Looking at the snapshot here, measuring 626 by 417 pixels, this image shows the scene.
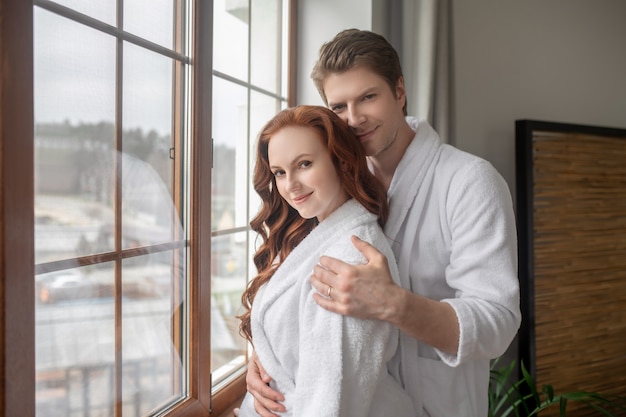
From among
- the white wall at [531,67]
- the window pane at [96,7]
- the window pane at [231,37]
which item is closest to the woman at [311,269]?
the window pane at [96,7]

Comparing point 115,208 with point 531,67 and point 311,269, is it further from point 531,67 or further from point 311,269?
point 531,67

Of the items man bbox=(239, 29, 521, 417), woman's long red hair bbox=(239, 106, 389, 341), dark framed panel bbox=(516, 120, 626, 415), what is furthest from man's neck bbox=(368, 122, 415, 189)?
dark framed panel bbox=(516, 120, 626, 415)

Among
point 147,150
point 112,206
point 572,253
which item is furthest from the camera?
point 572,253

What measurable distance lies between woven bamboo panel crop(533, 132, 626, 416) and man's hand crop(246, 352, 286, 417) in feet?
6.34

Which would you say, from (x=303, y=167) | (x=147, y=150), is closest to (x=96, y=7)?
(x=147, y=150)

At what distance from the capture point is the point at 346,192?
46.3 inches

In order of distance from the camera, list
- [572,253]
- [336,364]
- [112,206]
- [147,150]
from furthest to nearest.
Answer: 1. [572,253]
2. [147,150]
3. [112,206]
4. [336,364]

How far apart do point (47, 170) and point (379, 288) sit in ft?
2.12

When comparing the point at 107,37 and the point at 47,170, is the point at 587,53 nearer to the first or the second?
the point at 107,37

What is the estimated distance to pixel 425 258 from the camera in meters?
1.24

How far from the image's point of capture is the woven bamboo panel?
2.71 metres

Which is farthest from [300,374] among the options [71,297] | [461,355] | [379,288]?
[71,297]

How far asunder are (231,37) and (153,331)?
103cm

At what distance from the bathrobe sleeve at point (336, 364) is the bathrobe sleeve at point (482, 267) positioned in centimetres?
20
